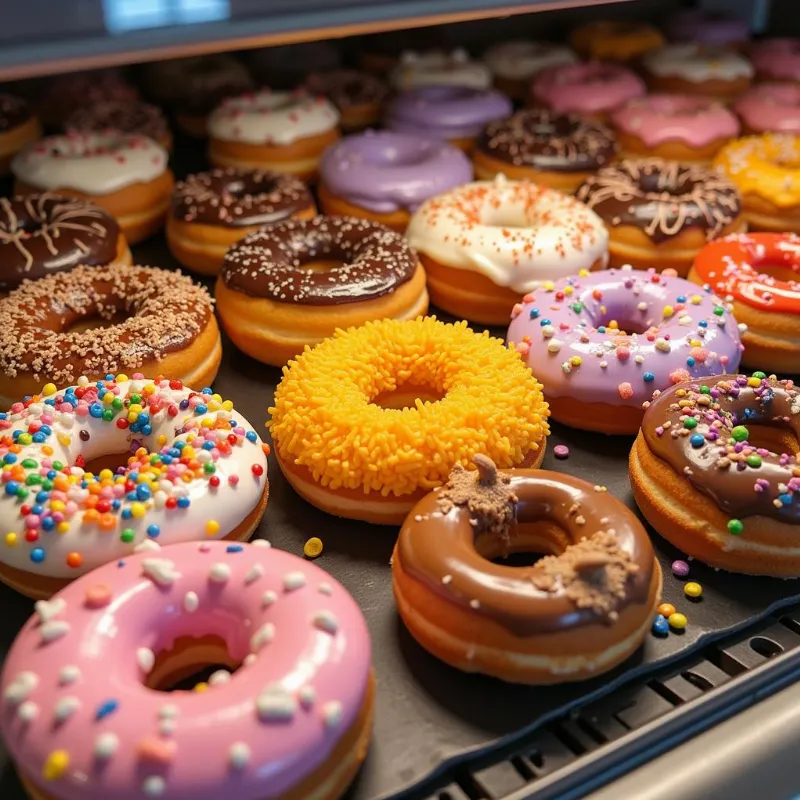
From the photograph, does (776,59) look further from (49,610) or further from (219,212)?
(49,610)

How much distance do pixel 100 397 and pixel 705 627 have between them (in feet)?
3.99

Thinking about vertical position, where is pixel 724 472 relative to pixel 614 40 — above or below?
below

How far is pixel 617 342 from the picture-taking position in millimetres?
2006

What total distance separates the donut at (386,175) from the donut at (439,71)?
1.85ft

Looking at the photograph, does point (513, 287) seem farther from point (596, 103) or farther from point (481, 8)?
point (596, 103)

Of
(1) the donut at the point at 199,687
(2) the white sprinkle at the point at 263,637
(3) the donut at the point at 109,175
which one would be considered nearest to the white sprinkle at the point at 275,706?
(1) the donut at the point at 199,687

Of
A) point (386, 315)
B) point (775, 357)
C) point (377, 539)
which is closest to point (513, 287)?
point (386, 315)

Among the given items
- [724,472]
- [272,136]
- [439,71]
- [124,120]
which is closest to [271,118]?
[272,136]

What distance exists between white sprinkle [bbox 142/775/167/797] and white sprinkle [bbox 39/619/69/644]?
260 millimetres

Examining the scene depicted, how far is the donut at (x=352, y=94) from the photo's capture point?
3.46 metres

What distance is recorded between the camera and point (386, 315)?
2209 millimetres

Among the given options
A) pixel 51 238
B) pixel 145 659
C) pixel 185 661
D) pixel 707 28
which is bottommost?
pixel 185 661

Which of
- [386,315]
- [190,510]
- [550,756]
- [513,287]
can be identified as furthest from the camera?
[513,287]

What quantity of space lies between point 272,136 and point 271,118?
89 mm
